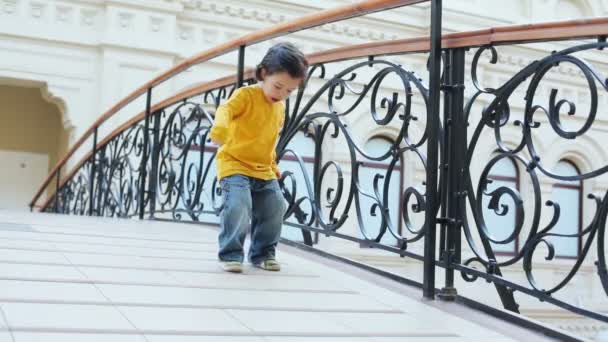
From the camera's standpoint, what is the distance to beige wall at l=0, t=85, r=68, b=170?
12.5 m

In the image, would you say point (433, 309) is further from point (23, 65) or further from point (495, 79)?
point (495, 79)

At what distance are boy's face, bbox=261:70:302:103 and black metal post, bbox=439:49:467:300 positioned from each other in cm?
56

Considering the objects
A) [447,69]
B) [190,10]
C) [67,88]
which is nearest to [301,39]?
[190,10]

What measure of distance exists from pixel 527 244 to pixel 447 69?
28.5 inches

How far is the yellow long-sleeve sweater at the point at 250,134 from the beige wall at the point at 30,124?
33.7 ft

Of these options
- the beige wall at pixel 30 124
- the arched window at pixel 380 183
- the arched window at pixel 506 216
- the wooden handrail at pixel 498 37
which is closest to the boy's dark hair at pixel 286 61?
the wooden handrail at pixel 498 37

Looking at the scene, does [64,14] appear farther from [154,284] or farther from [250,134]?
[154,284]

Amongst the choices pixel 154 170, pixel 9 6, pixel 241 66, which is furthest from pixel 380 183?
pixel 241 66

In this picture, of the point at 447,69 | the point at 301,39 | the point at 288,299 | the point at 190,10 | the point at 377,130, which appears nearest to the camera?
the point at 288,299

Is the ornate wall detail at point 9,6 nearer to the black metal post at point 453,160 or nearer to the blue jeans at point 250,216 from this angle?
the blue jeans at point 250,216

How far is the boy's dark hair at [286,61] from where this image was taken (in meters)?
2.60

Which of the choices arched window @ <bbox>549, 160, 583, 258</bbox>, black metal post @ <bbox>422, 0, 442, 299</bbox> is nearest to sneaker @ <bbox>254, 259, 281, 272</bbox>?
black metal post @ <bbox>422, 0, 442, 299</bbox>

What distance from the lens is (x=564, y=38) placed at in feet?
7.09

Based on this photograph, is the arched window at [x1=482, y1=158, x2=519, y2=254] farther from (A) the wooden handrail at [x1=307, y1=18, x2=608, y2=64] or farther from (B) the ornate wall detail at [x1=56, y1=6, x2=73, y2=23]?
(A) the wooden handrail at [x1=307, y1=18, x2=608, y2=64]
